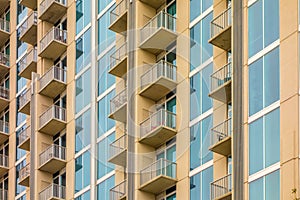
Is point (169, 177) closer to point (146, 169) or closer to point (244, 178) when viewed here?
point (146, 169)

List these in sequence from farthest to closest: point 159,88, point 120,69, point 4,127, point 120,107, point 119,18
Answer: point 4,127
point 119,18
point 120,69
point 120,107
point 159,88

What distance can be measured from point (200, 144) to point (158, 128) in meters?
2.36

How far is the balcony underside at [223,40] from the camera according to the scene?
128 feet

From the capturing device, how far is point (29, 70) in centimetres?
5694

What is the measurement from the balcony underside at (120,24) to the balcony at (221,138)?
347 inches

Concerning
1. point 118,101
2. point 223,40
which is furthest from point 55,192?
point 223,40

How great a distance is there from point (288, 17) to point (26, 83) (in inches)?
1010

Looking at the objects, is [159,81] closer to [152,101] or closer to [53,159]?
[152,101]

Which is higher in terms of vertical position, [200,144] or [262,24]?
[262,24]

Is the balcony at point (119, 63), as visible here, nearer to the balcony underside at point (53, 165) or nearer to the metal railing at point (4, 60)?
the balcony underside at point (53, 165)

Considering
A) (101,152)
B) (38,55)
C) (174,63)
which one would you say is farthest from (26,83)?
(174,63)

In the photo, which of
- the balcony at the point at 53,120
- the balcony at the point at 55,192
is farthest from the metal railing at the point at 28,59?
the balcony at the point at 55,192

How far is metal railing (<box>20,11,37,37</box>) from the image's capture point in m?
56.8

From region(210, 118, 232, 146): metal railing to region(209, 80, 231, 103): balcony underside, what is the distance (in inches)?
32.8
